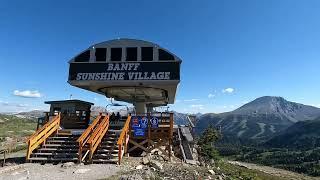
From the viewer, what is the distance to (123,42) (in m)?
28.3

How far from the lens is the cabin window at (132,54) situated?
28.2 metres

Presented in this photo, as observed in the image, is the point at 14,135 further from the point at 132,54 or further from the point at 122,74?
the point at 132,54

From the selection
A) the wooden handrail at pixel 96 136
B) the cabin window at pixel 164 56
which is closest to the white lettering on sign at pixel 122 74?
the cabin window at pixel 164 56

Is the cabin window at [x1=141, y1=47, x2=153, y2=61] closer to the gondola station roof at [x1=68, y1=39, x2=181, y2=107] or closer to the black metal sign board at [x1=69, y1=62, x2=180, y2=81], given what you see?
the gondola station roof at [x1=68, y1=39, x2=181, y2=107]

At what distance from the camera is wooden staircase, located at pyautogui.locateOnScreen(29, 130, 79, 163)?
61.5 feet

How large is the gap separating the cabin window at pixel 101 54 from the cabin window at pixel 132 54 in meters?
2.08

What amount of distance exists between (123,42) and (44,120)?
370 inches

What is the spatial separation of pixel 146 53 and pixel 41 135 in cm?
1195

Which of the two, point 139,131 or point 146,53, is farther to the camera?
point 146,53

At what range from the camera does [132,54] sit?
28.3 meters

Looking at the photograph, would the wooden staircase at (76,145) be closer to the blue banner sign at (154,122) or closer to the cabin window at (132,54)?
the blue banner sign at (154,122)

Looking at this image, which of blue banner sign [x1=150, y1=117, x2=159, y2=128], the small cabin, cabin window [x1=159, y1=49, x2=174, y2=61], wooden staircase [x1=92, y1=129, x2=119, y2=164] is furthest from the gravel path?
cabin window [x1=159, y1=49, x2=174, y2=61]

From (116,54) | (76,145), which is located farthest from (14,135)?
(76,145)

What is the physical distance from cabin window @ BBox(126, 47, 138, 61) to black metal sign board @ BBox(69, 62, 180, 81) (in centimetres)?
49
